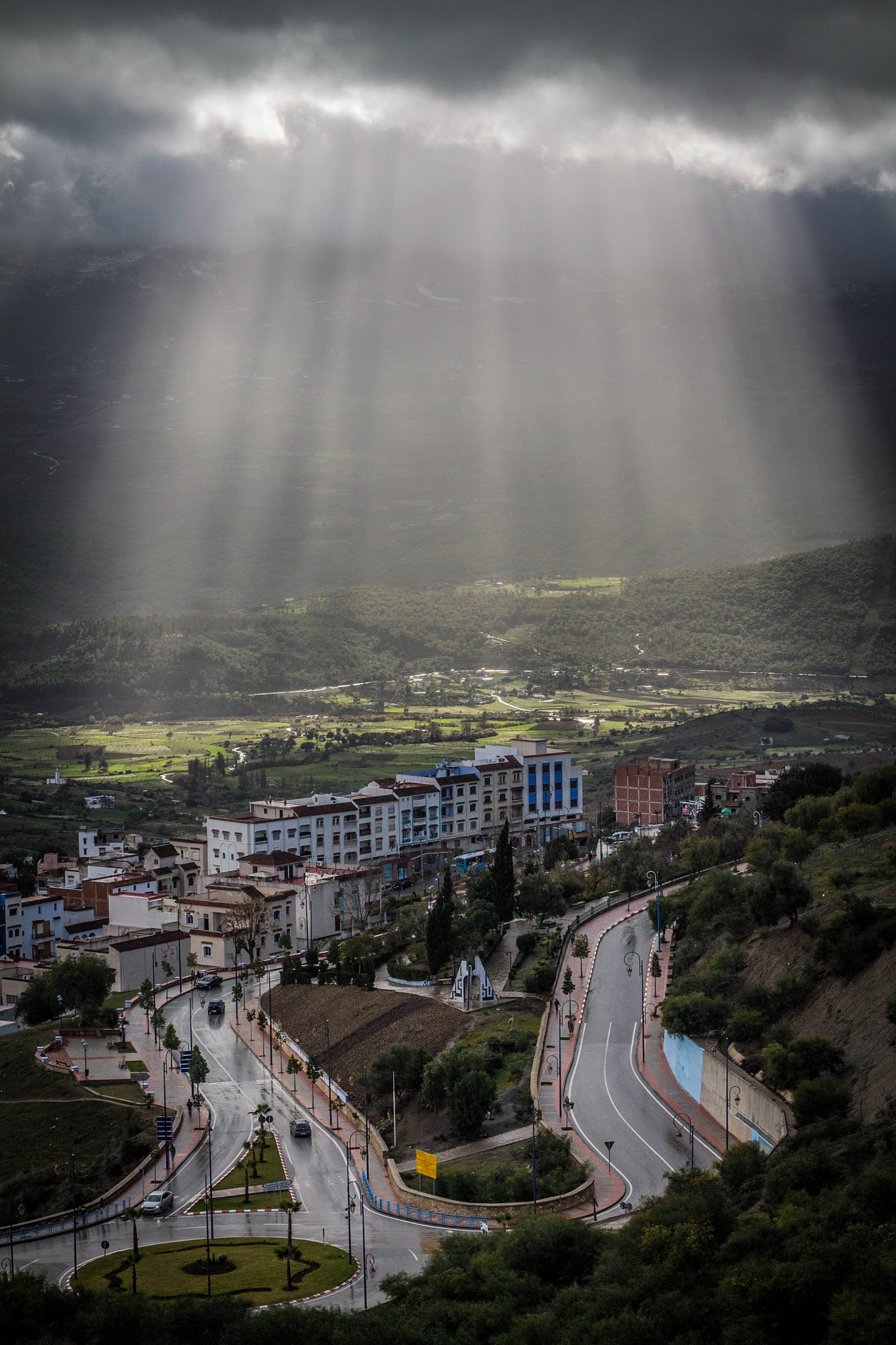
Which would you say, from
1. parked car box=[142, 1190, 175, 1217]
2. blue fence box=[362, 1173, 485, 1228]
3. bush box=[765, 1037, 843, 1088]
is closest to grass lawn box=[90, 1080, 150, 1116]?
parked car box=[142, 1190, 175, 1217]

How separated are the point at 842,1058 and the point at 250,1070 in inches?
715

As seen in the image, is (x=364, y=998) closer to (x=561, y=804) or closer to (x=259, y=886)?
(x=259, y=886)

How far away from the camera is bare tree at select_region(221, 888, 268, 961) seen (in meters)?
51.1

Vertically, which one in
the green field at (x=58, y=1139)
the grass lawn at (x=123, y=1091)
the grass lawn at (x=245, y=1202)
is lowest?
the green field at (x=58, y=1139)

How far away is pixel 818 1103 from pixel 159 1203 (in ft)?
46.6

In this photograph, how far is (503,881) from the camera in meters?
50.7

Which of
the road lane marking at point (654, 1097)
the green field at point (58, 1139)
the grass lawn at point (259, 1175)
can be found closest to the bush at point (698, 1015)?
the road lane marking at point (654, 1097)

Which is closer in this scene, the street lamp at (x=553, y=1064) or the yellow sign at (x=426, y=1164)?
the yellow sign at (x=426, y=1164)

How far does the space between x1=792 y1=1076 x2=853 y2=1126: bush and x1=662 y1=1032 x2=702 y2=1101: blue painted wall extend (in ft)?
20.0

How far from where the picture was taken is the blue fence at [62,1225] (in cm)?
2872

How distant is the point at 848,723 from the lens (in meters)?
126

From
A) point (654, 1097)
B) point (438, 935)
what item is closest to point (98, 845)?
point (438, 935)

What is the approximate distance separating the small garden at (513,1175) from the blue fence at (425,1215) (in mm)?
385

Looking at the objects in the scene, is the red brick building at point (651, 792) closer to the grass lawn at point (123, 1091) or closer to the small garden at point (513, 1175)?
the grass lawn at point (123, 1091)
